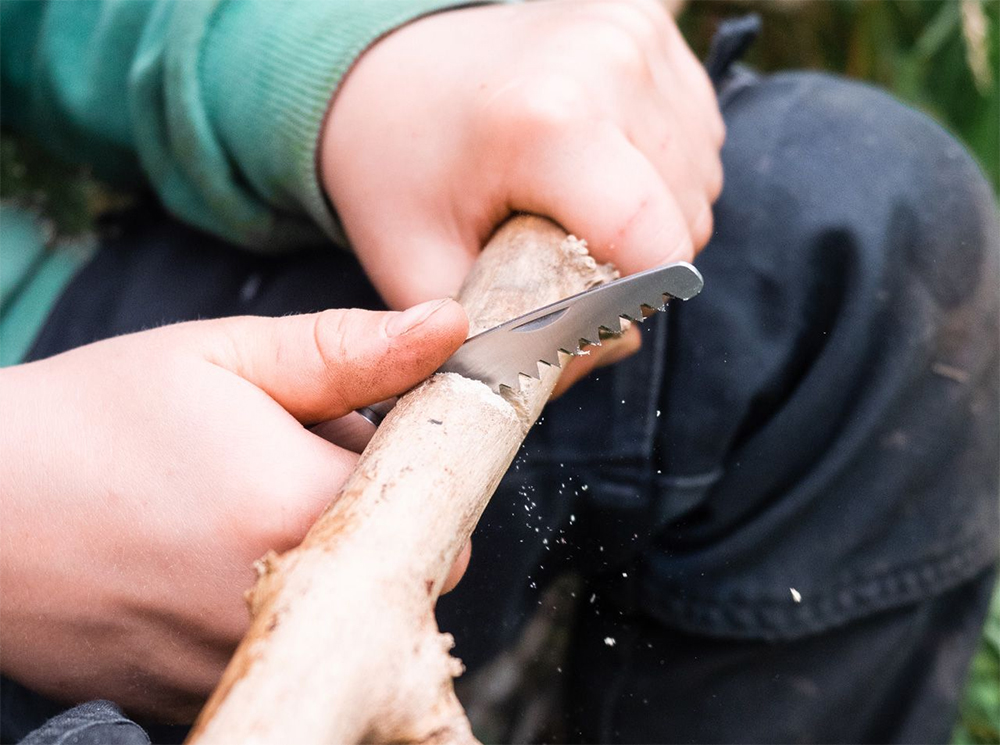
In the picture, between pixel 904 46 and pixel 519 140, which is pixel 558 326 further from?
pixel 904 46

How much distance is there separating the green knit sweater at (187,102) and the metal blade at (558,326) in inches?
16.3

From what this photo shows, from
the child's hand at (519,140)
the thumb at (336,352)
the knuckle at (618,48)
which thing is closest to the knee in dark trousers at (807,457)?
the child's hand at (519,140)

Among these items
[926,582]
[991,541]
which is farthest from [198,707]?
[991,541]

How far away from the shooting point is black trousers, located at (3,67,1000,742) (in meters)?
0.99

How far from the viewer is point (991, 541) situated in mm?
1061

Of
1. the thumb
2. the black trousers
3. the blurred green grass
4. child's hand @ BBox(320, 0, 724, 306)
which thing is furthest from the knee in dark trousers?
the blurred green grass

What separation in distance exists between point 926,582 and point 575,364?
528mm

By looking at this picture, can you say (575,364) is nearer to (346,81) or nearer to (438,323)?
(438,323)

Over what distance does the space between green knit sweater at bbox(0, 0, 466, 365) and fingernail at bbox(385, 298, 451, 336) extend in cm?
40

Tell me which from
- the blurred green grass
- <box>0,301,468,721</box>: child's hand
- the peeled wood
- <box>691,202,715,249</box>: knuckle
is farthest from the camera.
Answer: the blurred green grass

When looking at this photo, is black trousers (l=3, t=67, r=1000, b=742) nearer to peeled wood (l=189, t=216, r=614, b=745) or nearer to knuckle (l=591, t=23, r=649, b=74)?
knuckle (l=591, t=23, r=649, b=74)

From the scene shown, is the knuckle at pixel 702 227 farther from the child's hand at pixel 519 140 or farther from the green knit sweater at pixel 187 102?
the green knit sweater at pixel 187 102

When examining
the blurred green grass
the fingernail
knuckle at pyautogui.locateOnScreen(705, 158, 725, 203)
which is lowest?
the blurred green grass

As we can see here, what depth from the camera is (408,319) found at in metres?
0.62
